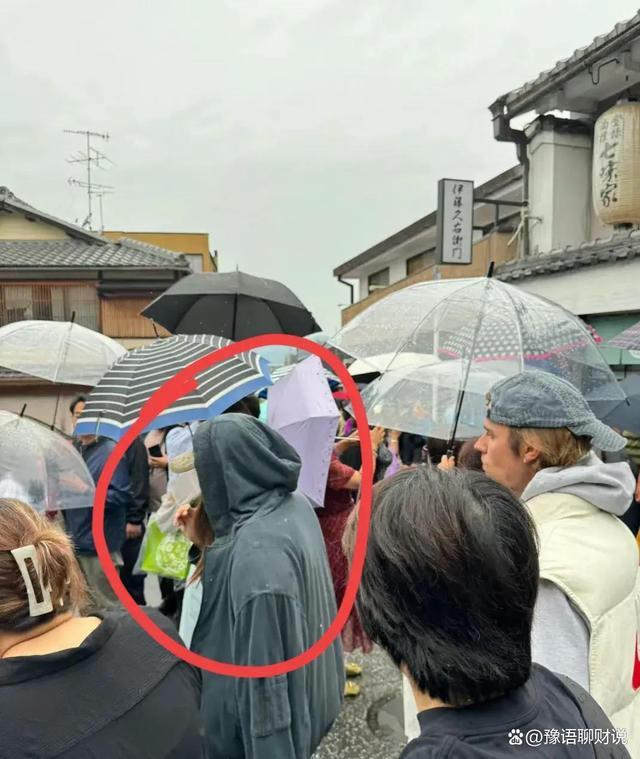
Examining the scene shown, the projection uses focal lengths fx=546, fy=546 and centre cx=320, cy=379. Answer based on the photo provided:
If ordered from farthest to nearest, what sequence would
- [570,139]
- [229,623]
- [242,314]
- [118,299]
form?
[118,299] < [570,139] < [242,314] < [229,623]

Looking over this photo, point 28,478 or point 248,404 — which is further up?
point 248,404

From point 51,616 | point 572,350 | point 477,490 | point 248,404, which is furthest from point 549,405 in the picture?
point 248,404

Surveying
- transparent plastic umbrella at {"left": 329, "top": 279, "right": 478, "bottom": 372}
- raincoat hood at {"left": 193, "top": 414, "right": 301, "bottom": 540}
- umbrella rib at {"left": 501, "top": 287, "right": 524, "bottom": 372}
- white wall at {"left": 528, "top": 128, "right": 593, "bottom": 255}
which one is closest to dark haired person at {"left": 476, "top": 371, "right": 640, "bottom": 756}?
raincoat hood at {"left": 193, "top": 414, "right": 301, "bottom": 540}

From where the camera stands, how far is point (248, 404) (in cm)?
347

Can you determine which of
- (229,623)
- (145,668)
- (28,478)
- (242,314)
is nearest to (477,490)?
(145,668)

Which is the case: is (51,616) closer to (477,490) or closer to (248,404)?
(477,490)

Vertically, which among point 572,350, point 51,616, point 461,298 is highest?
point 461,298

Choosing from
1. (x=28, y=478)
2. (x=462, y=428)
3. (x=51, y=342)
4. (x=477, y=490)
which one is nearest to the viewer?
(x=477, y=490)

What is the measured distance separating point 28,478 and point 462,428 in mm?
2739

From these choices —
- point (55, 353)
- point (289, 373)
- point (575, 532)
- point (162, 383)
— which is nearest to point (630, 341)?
point (289, 373)

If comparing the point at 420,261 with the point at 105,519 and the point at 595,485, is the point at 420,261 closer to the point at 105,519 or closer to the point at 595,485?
the point at 105,519

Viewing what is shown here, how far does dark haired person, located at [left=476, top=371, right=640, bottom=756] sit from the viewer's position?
4.66ft

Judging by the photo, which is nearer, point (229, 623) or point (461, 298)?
point (229, 623)

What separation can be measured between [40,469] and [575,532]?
307cm
